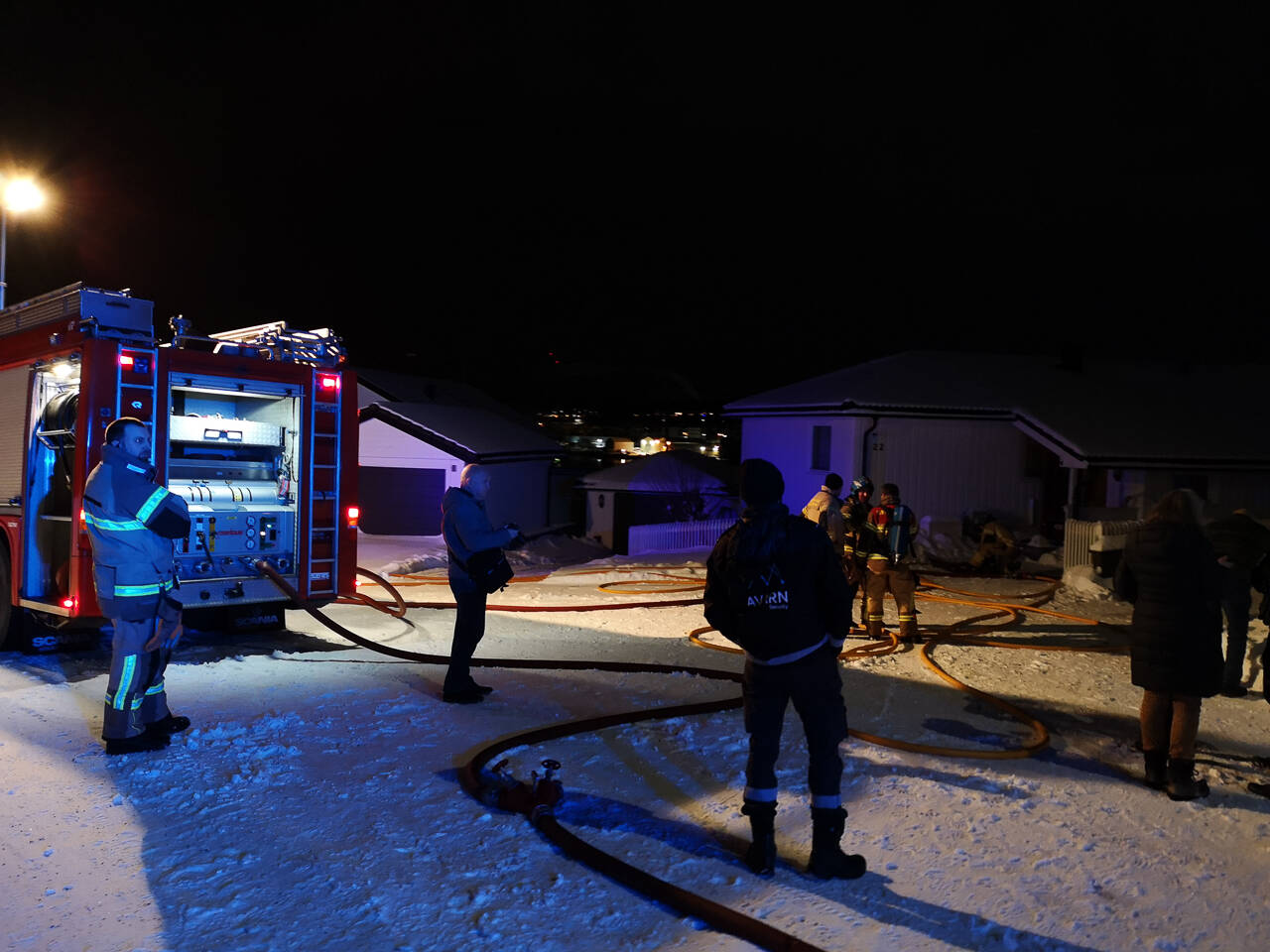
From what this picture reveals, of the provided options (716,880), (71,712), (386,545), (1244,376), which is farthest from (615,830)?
(1244,376)

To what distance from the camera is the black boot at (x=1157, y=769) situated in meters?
4.77

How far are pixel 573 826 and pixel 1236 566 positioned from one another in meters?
5.11

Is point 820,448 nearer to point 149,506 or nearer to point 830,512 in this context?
point 830,512

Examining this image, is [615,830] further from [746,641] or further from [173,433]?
[173,433]

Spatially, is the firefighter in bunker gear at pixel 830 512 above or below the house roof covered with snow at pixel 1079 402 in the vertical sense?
below

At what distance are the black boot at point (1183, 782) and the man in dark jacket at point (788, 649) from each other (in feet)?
6.86

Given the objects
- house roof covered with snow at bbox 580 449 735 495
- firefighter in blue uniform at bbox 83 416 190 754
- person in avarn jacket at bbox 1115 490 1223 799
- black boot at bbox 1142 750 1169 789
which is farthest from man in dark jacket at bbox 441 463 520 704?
house roof covered with snow at bbox 580 449 735 495

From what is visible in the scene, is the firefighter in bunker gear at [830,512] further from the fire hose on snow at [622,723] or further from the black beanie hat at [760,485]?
the black beanie hat at [760,485]

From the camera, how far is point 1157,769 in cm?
480

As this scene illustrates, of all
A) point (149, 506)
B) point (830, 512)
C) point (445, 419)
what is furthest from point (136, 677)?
point (445, 419)

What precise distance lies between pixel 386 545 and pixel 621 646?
45.0ft

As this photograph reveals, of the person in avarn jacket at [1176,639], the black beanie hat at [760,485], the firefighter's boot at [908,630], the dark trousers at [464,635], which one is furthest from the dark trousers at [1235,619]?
the dark trousers at [464,635]

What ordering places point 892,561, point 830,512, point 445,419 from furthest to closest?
1. point 445,419
2. point 892,561
3. point 830,512

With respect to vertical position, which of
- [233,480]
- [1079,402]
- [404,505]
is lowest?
[404,505]
